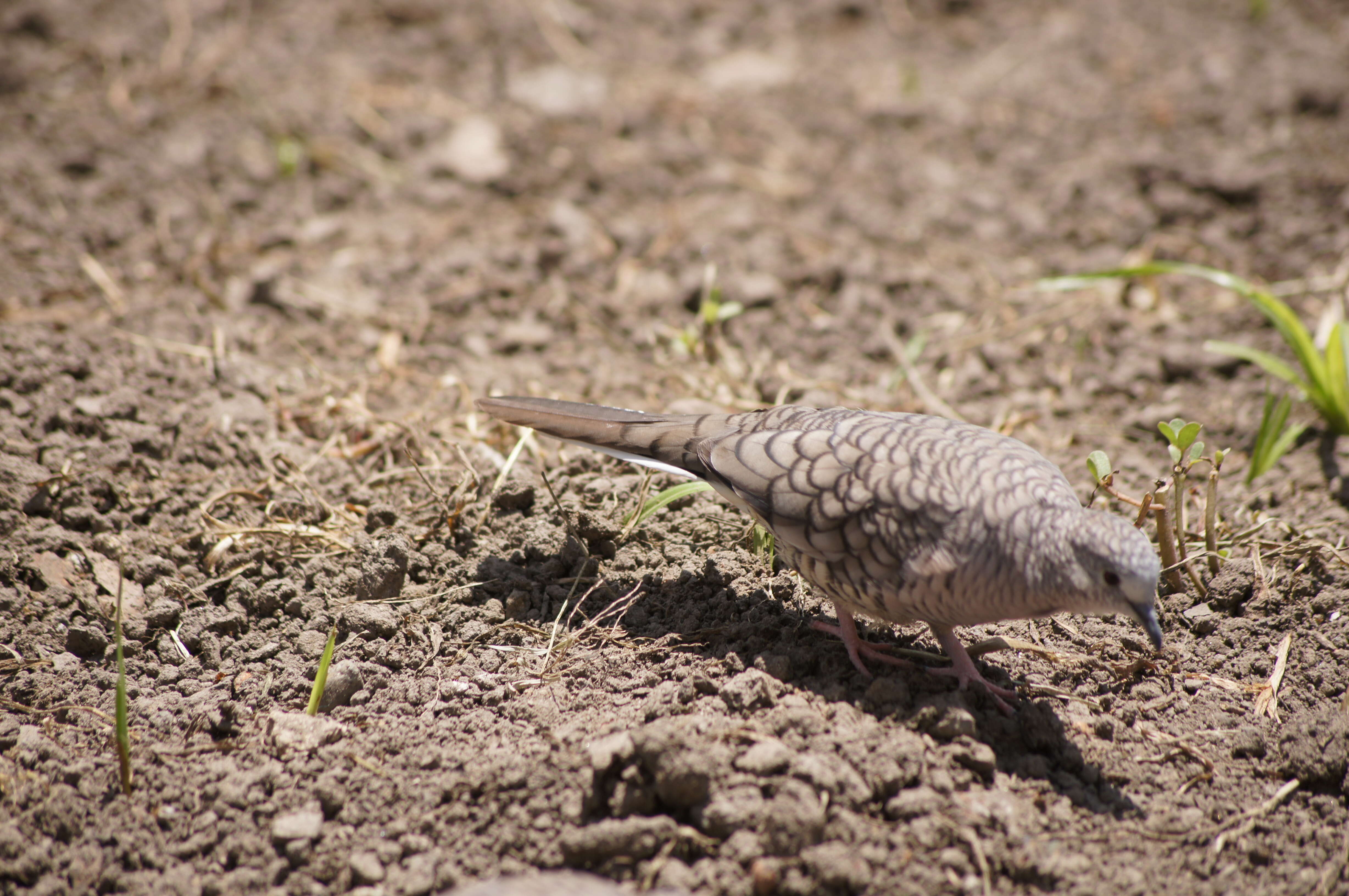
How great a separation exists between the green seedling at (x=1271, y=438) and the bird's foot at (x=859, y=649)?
5.79 ft

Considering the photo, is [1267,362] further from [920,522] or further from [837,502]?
[837,502]

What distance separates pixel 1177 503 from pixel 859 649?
1.21 metres

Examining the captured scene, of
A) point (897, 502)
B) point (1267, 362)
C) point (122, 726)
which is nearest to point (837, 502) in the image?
point (897, 502)

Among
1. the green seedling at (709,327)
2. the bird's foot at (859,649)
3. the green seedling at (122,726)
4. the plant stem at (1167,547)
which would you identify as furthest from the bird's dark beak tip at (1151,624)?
the green seedling at (122,726)

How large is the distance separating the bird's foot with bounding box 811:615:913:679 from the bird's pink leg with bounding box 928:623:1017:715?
12cm

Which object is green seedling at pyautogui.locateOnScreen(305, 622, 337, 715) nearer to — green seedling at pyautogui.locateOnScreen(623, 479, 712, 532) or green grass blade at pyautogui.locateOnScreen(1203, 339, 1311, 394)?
green seedling at pyautogui.locateOnScreen(623, 479, 712, 532)

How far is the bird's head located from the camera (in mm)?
2576

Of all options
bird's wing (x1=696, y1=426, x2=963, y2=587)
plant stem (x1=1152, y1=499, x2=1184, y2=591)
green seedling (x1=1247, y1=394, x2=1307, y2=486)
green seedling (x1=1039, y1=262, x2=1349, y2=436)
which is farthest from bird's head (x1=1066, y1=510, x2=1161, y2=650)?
green seedling (x1=1039, y1=262, x2=1349, y2=436)

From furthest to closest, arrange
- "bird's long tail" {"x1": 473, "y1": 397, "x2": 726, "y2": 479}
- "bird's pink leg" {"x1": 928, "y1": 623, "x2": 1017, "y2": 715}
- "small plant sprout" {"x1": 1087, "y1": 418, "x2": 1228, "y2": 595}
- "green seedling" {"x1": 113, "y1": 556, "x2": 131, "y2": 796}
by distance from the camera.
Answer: "bird's long tail" {"x1": 473, "y1": 397, "x2": 726, "y2": 479} → "small plant sprout" {"x1": 1087, "y1": 418, "x2": 1228, "y2": 595} → "bird's pink leg" {"x1": 928, "y1": 623, "x2": 1017, "y2": 715} → "green seedling" {"x1": 113, "y1": 556, "x2": 131, "y2": 796}

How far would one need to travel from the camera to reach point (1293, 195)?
17.6 feet

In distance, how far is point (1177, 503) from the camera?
3.24m

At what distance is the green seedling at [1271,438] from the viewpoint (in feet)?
12.1

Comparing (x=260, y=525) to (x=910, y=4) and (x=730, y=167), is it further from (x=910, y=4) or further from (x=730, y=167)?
(x=910, y=4)

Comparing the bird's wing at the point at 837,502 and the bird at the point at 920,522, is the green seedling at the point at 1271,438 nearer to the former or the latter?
the bird at the point at 920,522
